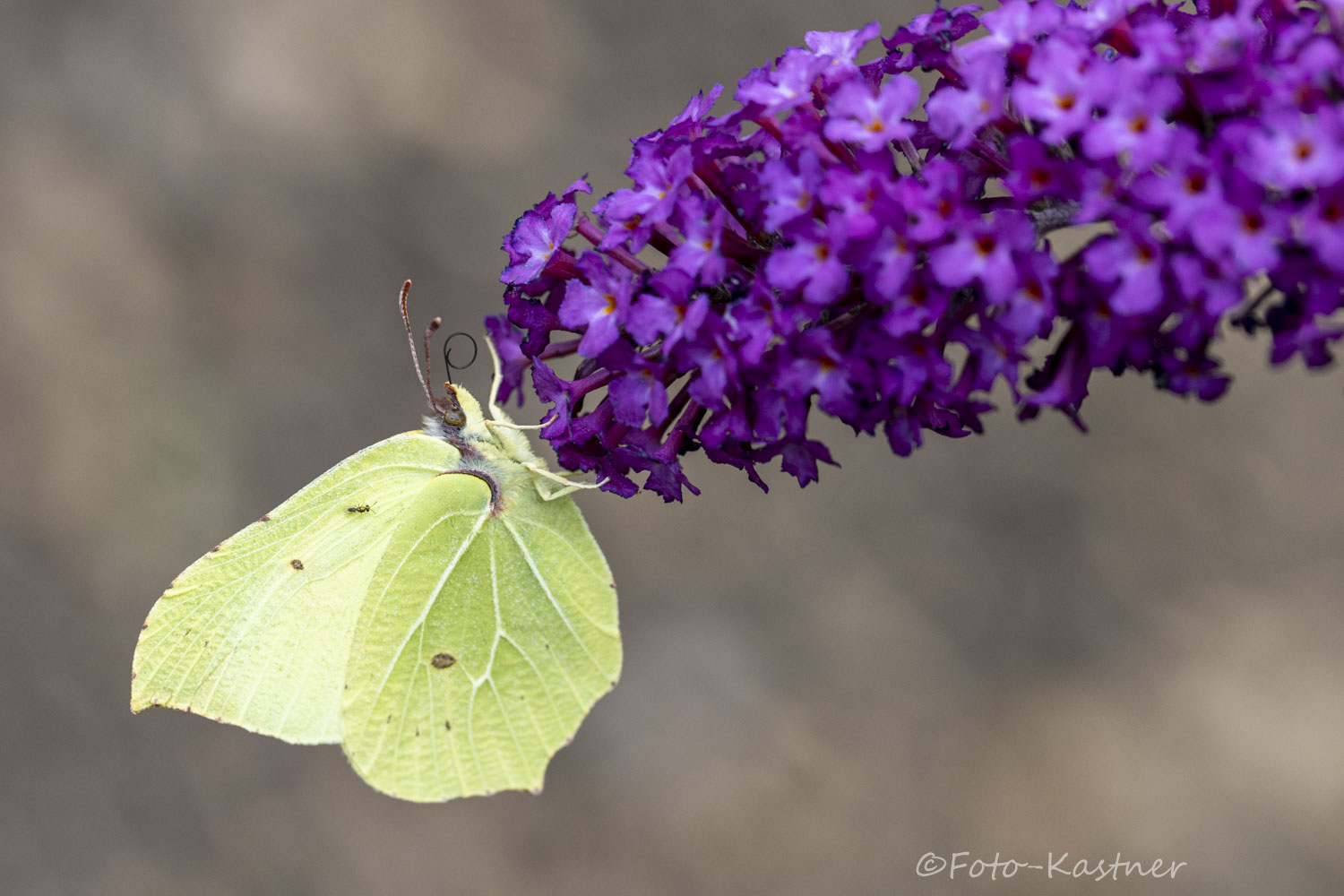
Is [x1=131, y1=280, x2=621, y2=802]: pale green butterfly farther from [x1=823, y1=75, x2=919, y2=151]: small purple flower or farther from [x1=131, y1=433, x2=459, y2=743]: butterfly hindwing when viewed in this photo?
[x1=823, y1=75, x2=919, y2=151]: small purple flower

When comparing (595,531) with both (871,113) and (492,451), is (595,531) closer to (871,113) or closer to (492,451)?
(492,451)

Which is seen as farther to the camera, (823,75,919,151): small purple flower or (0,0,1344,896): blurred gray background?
(0,0,1344,896): blurred gray background

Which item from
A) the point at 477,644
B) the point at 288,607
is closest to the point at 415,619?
the point at 477,644

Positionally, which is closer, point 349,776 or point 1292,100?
point 1292,100

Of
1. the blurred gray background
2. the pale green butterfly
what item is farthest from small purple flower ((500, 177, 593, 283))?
the blurred gray background

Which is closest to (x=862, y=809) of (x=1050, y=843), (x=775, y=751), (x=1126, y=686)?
(x=775, y=751)

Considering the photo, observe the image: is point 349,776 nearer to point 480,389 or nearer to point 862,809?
point 480,389
